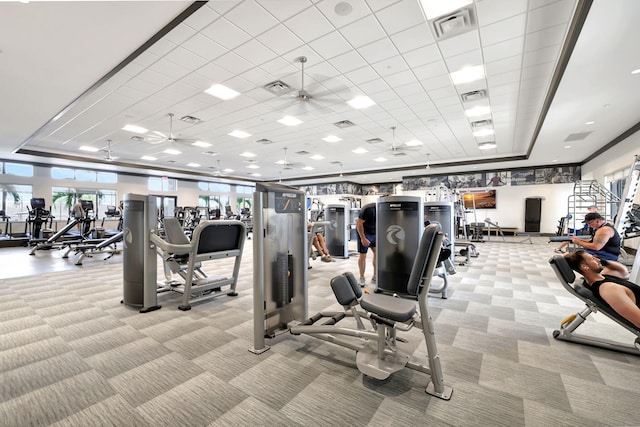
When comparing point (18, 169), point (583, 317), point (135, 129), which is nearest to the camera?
point (583, 317)

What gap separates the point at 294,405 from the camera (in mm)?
1686

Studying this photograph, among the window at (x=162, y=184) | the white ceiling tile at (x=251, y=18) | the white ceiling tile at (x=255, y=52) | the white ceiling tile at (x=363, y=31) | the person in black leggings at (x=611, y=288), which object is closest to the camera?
the person in black leggings at (x=611, y=288)

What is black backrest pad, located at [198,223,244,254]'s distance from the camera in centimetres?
361

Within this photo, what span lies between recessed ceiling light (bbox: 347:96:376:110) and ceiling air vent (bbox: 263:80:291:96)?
150 centimetres

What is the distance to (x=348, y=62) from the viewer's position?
455 cm

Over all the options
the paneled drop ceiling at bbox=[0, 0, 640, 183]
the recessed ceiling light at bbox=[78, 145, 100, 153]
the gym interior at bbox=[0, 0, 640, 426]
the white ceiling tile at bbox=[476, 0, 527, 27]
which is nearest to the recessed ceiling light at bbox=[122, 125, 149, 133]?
the paneled drop ceiling at bbox=[0, 0, 640, 183]

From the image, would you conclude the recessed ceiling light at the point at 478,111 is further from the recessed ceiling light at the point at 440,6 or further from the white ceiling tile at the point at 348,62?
the recessed ceiling light at the point at 440,6

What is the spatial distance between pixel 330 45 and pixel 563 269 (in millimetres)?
3996

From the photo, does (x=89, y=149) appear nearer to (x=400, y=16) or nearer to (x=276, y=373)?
(x=400, y=16)

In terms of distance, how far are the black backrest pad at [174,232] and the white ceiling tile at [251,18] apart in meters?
2.77

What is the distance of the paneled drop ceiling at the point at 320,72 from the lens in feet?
11.2

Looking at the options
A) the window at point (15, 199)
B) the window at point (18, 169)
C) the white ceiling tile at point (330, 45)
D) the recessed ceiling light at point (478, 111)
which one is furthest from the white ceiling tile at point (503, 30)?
the window at point (18, 169)

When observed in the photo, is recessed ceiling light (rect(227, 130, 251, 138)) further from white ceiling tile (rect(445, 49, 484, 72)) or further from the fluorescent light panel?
white ceiling tile (rect(445, 49, 484, 72))

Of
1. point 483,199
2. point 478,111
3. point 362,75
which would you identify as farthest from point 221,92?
point 483,199
